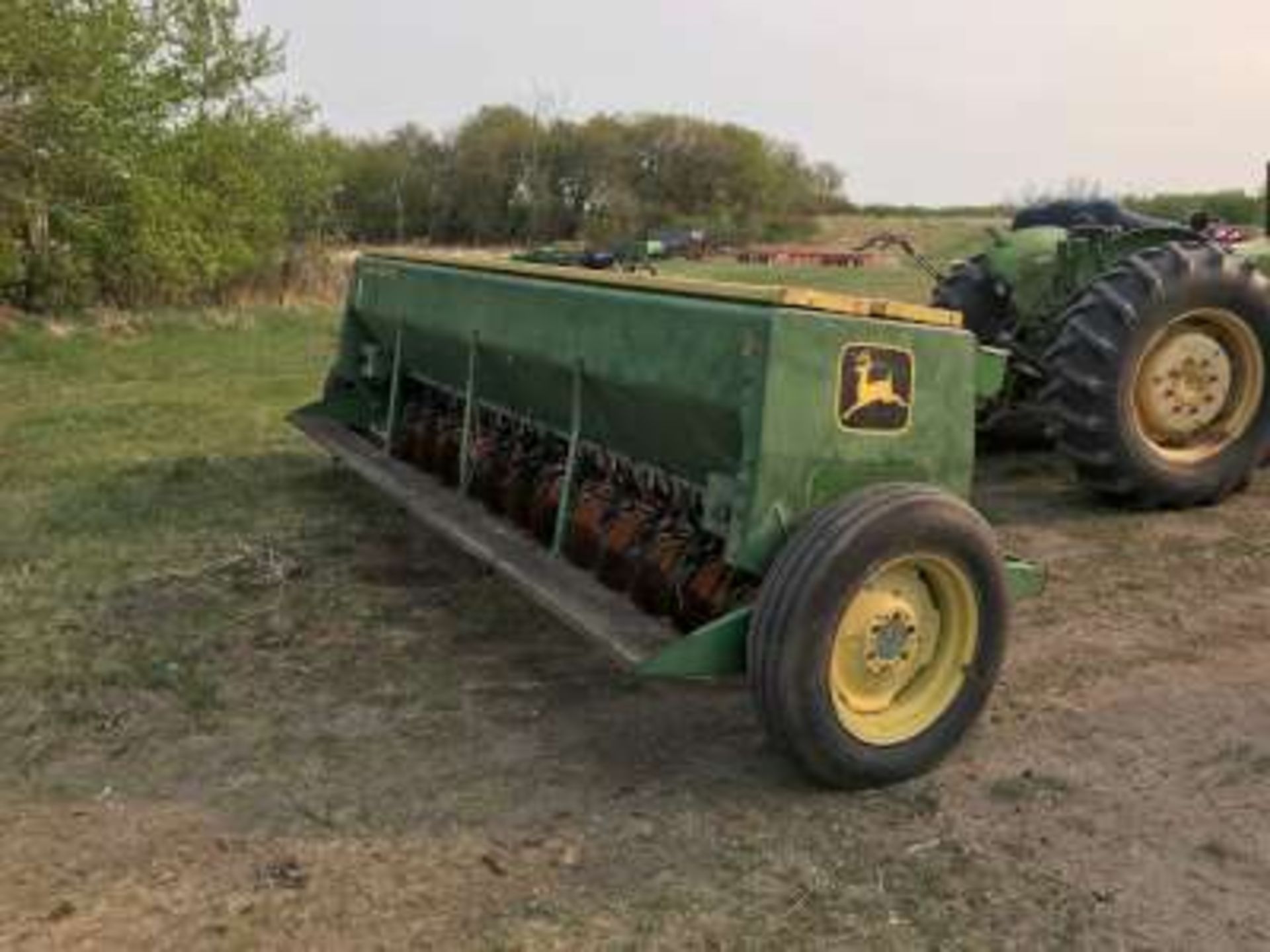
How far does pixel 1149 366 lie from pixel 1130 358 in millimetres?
258

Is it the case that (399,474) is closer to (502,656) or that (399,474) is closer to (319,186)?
(502,656)

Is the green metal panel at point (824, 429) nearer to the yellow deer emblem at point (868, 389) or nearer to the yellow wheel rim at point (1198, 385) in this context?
the yellow deer emblem at point (868, 389)

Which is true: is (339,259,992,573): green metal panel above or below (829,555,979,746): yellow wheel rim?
above

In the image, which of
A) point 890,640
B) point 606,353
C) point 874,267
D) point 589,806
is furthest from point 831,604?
point 874,267

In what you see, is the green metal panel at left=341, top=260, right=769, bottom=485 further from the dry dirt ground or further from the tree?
the tree

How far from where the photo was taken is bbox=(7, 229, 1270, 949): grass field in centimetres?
324

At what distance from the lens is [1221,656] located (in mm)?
4961

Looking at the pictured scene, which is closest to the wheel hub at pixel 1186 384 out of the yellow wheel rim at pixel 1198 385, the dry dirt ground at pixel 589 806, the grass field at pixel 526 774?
the yellow wheel rim at pixel 1198 385

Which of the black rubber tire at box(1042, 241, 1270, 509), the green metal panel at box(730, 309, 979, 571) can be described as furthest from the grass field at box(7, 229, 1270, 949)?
the green metal panel at box(730, 309, 979, 571)

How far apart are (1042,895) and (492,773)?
58.7 inches

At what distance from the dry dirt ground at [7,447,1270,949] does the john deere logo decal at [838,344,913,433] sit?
0.98m

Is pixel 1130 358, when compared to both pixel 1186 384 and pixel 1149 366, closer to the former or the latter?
pixel 1149 366

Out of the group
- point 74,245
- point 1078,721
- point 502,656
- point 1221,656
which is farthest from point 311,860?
point 74,245

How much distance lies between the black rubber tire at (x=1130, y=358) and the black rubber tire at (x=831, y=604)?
2804 millimetres
